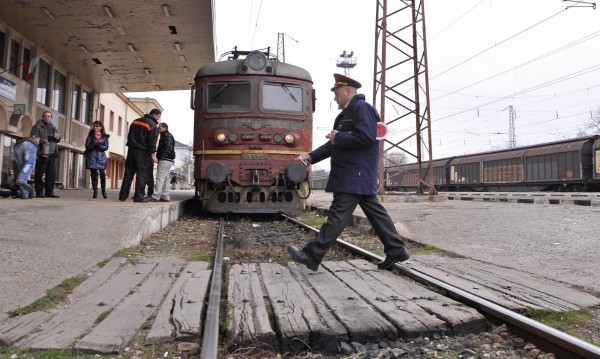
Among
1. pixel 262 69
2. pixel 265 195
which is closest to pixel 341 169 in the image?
pixel 265 195

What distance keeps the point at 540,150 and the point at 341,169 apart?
24954 mm

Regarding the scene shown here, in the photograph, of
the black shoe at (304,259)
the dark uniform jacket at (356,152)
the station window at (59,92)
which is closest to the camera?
the dark uniform jacket at (356,152)

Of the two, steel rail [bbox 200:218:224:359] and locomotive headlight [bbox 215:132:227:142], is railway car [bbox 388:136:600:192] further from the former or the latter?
steel rail [bbox 200:218:224:359]

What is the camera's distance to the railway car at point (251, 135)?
9070mm

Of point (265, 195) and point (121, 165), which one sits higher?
point (121, 165)

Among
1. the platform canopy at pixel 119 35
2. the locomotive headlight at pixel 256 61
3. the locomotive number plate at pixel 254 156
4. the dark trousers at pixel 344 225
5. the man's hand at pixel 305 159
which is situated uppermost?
the platform canopy at pixel 119 35

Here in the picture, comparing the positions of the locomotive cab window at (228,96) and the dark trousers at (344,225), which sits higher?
the locomotive cab window at (228,96)

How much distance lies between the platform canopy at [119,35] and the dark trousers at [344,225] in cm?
863

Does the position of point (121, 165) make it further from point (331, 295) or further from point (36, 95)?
point (331, 295)

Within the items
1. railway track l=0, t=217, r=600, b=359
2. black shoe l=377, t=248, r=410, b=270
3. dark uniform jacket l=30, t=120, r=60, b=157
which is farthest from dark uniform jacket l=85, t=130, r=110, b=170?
black shoe l=377, t=248, r=410, b=270

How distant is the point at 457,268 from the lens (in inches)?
178

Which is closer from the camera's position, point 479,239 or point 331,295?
point 331,295

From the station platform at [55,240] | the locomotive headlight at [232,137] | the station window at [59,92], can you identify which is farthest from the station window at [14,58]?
the station platform at [55,240]

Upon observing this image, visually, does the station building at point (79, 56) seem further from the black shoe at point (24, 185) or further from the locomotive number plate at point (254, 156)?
the black shoe at point (24, 185)
